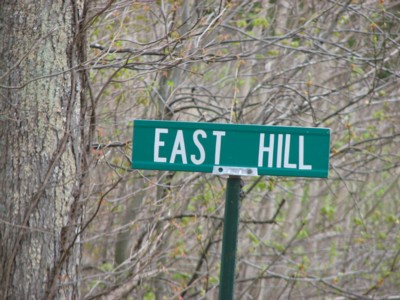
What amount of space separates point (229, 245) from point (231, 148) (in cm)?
43

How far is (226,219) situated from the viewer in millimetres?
3527

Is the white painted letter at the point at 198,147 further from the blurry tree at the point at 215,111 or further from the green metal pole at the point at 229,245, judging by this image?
the blurry tree at the point at 215,111

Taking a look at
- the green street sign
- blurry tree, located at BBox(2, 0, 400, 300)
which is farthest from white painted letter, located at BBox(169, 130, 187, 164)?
blurry tree, located at BBox(2, 0, 400, 300)

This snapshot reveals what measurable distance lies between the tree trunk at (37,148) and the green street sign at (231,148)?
835 mm

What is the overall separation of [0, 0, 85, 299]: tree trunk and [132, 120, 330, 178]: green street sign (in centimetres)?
84

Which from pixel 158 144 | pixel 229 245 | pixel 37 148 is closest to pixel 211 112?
pixel 37 148

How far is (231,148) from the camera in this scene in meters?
3.62

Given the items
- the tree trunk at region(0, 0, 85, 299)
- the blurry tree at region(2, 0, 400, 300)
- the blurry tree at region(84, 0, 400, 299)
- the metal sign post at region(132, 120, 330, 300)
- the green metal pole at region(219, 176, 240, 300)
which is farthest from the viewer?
the blurry tree at region(84, 0, 400, 299)

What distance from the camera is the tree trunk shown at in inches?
170

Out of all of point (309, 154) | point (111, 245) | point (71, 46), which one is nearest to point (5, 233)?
point (71, 46)

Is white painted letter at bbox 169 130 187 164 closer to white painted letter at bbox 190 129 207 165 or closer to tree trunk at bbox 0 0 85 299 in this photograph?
white painted letter at bbox 190 129 207 165

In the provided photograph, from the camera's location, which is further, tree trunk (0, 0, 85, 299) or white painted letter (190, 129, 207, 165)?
tree trunk (0, 0, 85, 299)

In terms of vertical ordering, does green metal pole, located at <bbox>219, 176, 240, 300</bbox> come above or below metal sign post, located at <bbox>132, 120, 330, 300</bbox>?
below

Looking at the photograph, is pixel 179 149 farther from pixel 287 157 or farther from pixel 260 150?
pixel 287 157
